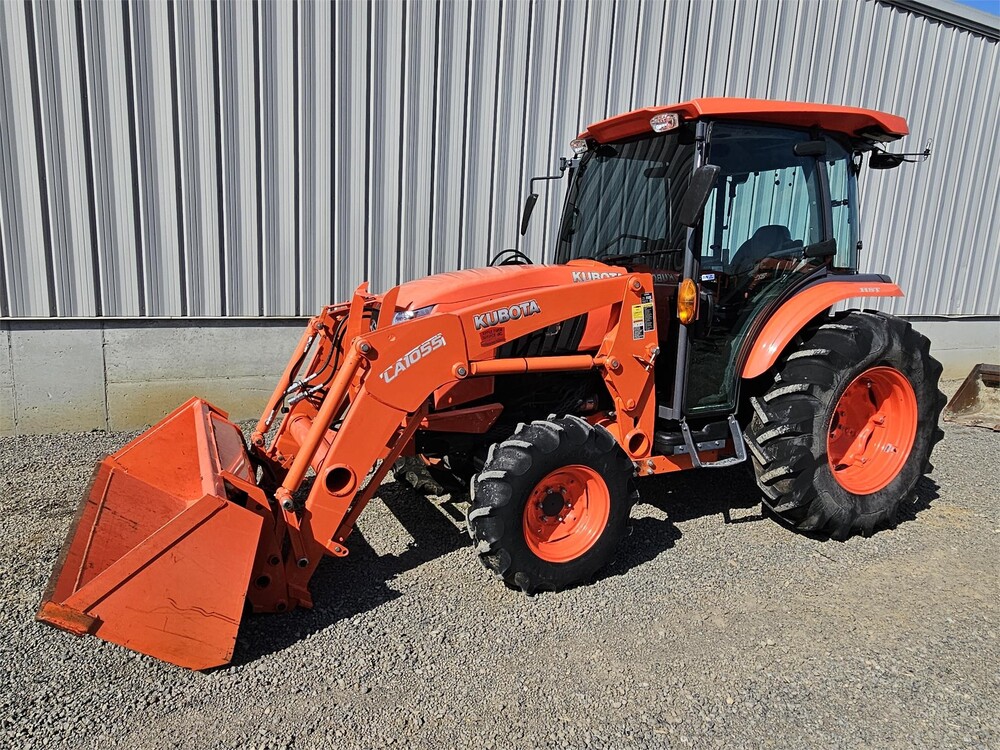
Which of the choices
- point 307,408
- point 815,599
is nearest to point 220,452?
point 307,408

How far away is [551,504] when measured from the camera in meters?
3.30

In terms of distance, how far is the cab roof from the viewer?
3.29 m

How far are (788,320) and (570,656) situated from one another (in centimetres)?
210

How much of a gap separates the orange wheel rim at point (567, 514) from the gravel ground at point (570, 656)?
228 millimetres

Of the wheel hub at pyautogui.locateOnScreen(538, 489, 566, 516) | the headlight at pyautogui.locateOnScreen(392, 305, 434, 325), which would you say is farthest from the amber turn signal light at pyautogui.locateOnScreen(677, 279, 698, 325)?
the headlight at pyautogui.locateOnScreen(392, 305, 434, 325)

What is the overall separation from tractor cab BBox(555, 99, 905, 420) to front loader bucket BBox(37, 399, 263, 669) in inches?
88.8

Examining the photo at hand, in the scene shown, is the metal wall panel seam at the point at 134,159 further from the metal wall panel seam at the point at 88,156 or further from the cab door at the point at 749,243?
the cab door at the point at 749,243

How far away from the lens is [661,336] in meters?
3.73

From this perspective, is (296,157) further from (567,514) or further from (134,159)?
(567,514)

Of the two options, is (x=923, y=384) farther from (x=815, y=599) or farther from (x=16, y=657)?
(x=16, y=657)

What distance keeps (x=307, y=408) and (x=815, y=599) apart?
272 centimetres

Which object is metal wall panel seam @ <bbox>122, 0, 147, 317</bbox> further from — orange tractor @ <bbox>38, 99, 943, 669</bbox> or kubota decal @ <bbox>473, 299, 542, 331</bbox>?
kubota decal @ <bbox>473, 299, 542, 331</bbox>

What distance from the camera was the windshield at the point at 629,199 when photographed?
3551mm

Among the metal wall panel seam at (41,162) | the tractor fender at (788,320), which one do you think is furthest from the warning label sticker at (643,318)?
the metal wall panel seam at (41,162)
